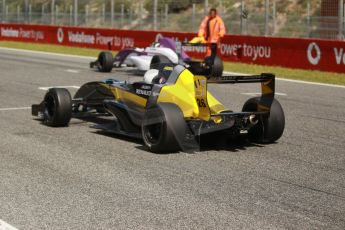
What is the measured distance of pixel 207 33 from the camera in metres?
21.0

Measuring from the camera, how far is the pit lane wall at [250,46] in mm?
19016

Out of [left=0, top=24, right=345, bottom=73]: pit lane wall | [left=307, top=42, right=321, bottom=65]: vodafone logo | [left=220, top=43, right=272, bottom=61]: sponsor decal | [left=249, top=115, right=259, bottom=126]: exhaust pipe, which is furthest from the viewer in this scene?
[left=220, top=43, right=272, bottom=61]: sponsor decal

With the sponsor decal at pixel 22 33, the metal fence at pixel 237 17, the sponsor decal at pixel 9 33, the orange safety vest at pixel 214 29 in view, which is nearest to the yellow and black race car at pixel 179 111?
the orange safety vest at pixel 214 29

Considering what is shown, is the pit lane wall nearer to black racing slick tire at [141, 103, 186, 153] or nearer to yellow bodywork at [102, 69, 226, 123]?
yellow bodywork at [102, 69, 226, 123]

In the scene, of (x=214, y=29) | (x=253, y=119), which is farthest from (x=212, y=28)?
(x=253, y=119)

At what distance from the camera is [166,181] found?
6.52 m

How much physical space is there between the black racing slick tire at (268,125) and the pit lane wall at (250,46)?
34.9 feet

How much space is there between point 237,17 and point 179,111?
26778 millimetres

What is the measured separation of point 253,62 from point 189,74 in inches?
551

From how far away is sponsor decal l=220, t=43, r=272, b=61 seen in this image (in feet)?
69.8

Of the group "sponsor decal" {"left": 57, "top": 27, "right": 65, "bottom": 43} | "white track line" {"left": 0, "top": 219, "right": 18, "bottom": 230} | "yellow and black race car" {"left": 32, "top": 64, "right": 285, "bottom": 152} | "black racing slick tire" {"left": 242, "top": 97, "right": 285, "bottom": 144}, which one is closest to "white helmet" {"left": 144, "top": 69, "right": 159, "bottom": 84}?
"yellow and black race car" {"left": 32, "top": 64, "right": 285, "bottom": 152}

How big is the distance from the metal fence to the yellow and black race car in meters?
12.4

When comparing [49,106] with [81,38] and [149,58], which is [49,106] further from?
[81,38]

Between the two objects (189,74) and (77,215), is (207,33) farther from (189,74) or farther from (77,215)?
(77,215)
